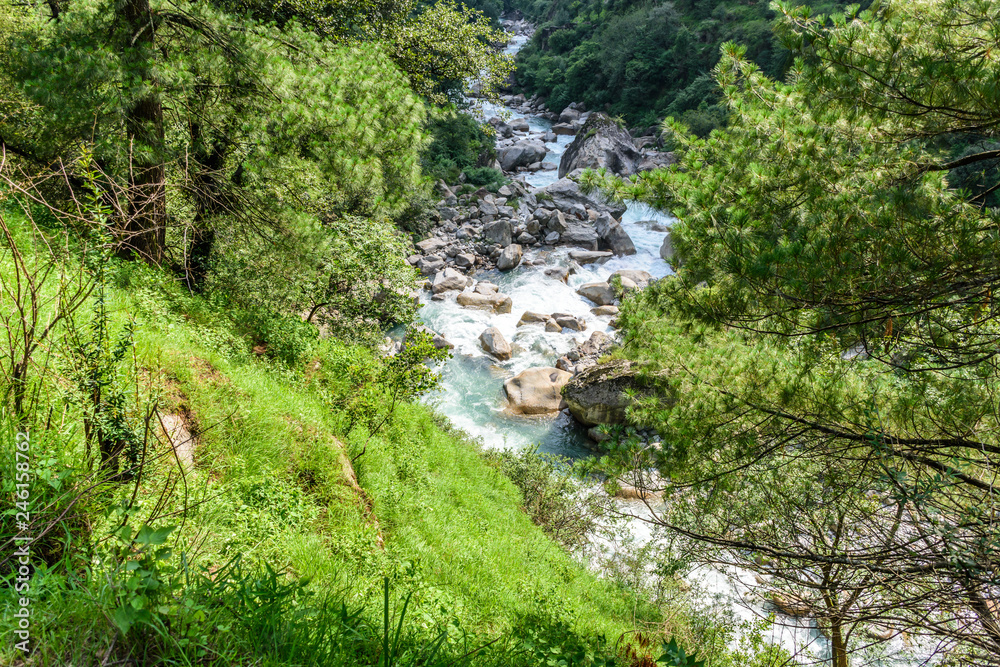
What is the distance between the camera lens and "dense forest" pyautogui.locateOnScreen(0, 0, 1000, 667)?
2.48 m

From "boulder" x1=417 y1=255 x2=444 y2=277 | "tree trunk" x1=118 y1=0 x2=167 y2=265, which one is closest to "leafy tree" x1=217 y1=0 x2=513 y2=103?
"tree trunk" x1=118 y1=0 x2=167 y2=265

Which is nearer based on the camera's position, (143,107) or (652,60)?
(143,107)

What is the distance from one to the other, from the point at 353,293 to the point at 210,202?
238cm

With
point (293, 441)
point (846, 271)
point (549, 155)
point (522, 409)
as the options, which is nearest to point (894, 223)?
point (846, 271)

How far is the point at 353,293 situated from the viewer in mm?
8148

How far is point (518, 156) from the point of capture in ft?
109

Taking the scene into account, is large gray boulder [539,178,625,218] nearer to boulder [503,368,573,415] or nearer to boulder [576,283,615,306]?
boulder [576,283,615,306]

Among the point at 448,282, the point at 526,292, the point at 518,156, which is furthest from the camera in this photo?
the point at 518,156

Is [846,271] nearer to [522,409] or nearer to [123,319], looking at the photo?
[123,319]

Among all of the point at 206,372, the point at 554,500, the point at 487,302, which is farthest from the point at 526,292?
the point at 206,372

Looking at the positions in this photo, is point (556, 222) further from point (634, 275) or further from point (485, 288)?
point (485, 288)

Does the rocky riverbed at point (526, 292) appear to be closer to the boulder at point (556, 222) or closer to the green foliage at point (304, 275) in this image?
the boulder at point (556, 222)

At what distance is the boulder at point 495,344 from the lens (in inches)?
635

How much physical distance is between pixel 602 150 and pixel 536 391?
23015 mm
